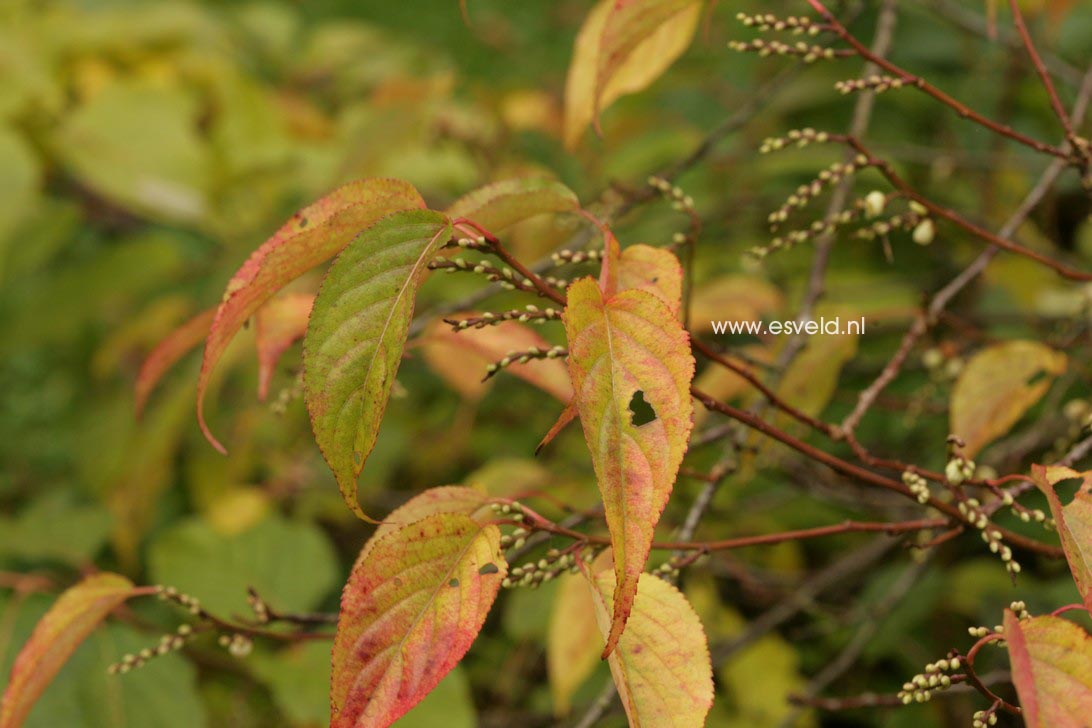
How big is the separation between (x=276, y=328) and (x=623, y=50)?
1.27 feet

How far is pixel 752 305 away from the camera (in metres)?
1.47

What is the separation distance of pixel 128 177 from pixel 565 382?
3.74ft

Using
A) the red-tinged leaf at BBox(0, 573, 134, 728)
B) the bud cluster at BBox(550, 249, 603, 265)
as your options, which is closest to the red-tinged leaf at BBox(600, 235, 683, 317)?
the bud cluster at BBox(550, 249, 603, 265)

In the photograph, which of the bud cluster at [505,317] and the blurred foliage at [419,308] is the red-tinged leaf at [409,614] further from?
the blurred foliage at [419,308]

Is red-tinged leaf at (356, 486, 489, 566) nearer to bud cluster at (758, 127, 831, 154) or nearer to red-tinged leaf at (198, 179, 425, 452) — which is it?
red-tinged leaf at (198, 179, 425, 452)

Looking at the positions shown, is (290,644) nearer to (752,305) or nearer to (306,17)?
A: (752,305)

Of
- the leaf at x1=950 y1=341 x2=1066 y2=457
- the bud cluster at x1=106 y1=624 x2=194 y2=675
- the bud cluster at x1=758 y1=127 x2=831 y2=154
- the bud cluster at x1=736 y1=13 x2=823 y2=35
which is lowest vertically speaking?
the bud cluster at x1=106 y1=624 x2=194 y2=675

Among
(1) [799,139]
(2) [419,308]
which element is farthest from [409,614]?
(2) [419,308]

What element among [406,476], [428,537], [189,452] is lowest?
[406,476]

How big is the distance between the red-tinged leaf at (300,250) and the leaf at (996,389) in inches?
23.7

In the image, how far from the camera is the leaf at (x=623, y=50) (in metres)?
0.84

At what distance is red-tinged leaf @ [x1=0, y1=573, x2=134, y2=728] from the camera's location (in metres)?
0.80

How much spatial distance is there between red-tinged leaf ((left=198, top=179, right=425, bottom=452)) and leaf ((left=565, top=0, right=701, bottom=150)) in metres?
0.27

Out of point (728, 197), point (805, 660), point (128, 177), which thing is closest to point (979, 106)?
point (728, 197)
